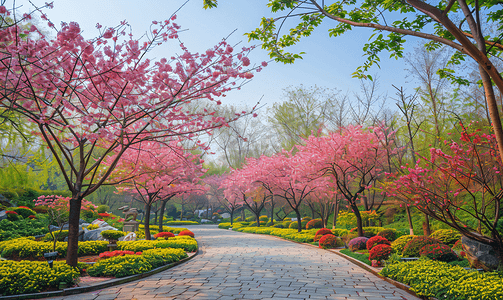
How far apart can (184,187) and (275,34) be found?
13598 millimetres

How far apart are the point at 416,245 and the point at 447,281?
3799 millimetres

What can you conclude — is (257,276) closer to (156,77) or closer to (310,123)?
(156,77)

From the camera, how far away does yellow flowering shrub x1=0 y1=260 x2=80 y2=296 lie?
579 centimetres

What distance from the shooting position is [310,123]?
2991 cm

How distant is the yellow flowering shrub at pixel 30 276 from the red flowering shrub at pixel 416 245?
9.66m

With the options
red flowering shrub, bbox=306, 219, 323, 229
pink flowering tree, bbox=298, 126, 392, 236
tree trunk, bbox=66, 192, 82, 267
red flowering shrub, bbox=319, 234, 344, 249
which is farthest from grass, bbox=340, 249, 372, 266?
red flowering shrub, bbox=306, 219, 323, 229

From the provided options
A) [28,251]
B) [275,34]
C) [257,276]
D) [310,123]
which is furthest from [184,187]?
[310,123]

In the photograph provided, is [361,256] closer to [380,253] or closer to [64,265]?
[380,253]

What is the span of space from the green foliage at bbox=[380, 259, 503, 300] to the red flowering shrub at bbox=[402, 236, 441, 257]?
194cm

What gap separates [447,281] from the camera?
581 cm

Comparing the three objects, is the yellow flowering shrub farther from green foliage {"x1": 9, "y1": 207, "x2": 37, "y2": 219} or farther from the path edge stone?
green foliage {"x1": 9, "y1": 207, "x2": 37, "y2": 219}

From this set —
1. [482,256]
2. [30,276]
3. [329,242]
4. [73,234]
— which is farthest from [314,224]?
[30,276]

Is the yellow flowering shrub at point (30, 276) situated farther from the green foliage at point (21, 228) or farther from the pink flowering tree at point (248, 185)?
the pink flowering tree at point (248, 185)

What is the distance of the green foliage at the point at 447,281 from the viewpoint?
196 inches
